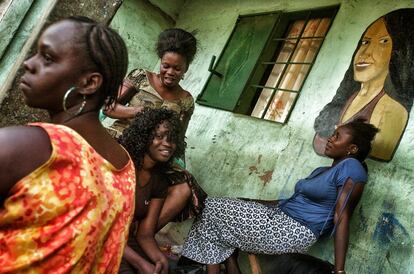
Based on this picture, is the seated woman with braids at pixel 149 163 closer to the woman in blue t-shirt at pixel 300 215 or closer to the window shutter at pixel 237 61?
the woman in blue t-shirt at pixel 300 215

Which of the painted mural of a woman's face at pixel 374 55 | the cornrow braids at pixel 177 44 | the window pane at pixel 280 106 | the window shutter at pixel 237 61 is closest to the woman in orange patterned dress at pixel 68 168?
the cornrow braids at pixel 177 44

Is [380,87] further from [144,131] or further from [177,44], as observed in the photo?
[144,131]

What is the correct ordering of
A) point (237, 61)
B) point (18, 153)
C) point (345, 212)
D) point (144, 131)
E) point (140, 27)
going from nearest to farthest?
point (18, 153)
point (345, 212)
point (144, 131)
point (237, 61)
point (140, 27)

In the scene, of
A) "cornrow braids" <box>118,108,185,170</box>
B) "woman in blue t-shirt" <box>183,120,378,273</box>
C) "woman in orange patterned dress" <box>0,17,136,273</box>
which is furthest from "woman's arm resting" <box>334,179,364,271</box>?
"woman in orange patterned dress" <box>0,17,136,273</box>

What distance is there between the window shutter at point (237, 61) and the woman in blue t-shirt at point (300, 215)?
1723mm

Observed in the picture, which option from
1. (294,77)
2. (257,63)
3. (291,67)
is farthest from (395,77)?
(257,63)

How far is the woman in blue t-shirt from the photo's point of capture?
2.84m

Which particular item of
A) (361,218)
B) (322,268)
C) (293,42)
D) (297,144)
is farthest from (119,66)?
(293,42)

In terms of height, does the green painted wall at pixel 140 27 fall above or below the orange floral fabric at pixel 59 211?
above

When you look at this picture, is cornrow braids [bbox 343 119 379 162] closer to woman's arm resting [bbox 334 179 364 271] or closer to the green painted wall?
woman's arm resting [bbox 334 179 364 271]

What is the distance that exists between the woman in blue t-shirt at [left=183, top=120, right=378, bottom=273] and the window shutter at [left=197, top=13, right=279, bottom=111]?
1.72 m

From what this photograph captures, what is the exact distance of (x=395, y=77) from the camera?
3.34 m

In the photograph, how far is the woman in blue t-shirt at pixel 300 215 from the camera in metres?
2.84

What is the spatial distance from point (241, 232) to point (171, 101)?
1.28 meters
